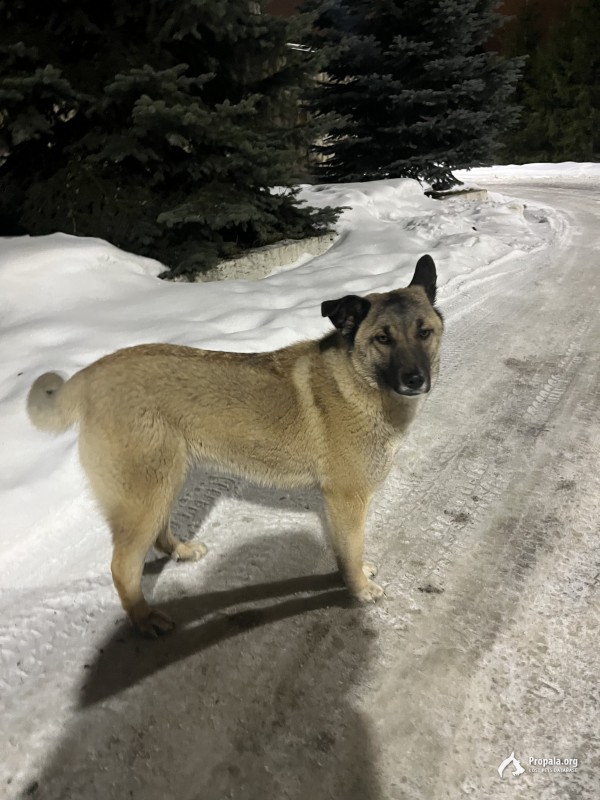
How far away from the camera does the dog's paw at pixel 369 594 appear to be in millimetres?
2244

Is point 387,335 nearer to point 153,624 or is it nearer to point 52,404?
point 52,404

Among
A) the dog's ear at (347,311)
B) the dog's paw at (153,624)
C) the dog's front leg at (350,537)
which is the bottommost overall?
the dog's paw at (153,624)

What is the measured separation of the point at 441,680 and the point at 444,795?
385 mm

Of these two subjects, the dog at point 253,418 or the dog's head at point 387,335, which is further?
the dog's head at point 387,335

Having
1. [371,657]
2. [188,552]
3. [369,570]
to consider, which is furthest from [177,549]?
[371,657]

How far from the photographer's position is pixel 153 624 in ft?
6.95

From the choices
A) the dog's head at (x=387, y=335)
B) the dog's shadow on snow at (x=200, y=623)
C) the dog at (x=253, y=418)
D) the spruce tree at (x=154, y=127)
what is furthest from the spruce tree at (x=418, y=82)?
the dog's shadow on snow at (x=200, y=623)

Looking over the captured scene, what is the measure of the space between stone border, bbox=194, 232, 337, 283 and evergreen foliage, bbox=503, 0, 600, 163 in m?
24.8

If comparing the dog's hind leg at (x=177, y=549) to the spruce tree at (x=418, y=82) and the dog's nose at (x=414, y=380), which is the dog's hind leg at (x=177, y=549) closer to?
the dog's nose at (x=414, y=380)

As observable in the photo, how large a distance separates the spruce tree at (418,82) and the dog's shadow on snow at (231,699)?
1061 centimetres

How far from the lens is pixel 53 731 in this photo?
1.74 meters

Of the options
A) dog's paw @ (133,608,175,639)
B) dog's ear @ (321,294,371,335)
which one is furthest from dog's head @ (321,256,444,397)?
dog's paw @ (133,608,175,639)

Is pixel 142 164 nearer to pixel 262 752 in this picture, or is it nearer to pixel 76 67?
pixel 76 67

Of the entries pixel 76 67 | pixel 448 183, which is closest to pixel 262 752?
pixel 76 67
